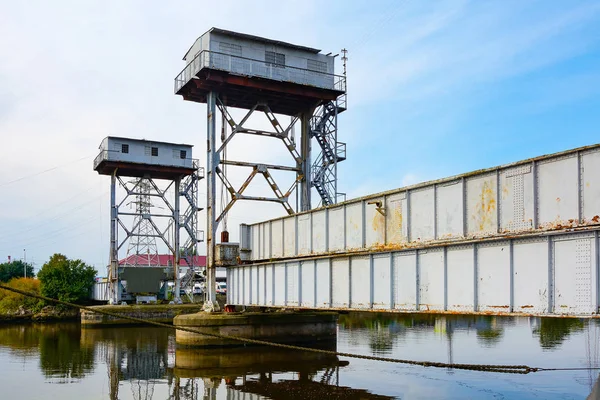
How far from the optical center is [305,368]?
2370 centimetres

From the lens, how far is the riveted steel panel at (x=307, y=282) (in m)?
21.9

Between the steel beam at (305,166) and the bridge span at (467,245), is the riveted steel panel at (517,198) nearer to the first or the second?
the bridge span at (467,245)

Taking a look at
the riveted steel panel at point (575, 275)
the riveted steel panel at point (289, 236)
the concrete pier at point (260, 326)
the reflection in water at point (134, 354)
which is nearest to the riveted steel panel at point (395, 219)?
the riveted steel panel at point (575, 275)

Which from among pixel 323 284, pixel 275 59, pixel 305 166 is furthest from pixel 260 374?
pixel 275 59

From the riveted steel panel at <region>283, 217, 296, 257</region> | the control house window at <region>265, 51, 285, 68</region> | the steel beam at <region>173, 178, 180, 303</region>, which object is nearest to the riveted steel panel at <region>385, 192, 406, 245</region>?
the riveted steel panel at <region>283, 217, 296, 257</region>

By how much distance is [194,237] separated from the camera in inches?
2234

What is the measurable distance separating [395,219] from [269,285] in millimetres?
8872

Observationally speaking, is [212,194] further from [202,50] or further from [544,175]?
[544,175]

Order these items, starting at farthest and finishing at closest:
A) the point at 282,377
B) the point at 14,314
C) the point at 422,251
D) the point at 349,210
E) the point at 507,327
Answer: the point at 14,314 < the point at 507,327 < the point at 282,377 < the point at 349,210 < the point at 422,251

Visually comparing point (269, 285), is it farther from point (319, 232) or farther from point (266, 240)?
point (319, 232)

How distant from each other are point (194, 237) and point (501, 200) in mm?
45185

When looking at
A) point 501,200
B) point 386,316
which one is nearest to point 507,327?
point 386,316

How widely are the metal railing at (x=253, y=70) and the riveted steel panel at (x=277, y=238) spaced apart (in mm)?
9873

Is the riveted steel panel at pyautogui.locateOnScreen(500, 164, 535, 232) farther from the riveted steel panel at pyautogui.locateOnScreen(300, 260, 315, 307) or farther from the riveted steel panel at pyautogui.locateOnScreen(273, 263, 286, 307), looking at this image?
the riveted steel panel at pyautogui.locateOnScreen(273, 263, 286, 307)
